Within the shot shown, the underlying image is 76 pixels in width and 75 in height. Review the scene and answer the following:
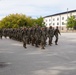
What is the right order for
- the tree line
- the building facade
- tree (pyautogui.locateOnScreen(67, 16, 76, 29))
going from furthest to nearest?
the building facade < tree (pyautogui.locateOnScreen(67, 16, 76, 29)) < the tree line

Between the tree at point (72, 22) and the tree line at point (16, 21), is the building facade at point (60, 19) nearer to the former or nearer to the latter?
the tree at point (72, 22)

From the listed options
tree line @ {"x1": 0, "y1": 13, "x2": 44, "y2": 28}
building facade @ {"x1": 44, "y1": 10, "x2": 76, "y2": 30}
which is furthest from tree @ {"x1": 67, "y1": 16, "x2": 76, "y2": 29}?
tree line @ {"x1": 0, "y1": 13, "x2": 44, "y2": 28}

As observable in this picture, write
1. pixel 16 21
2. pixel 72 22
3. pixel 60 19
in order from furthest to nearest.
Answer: pixel 60 19 < pixel 72 22 < pixel 16 21

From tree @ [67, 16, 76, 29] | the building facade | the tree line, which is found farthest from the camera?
the building facade

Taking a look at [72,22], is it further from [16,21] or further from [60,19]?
[16,21]

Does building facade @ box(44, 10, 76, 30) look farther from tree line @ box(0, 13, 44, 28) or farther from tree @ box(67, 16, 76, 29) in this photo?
tree line @ box(0, 13, 44, 28)

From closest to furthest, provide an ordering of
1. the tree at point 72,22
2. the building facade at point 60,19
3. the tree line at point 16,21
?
the tree line at point 16,21, the tree at point 72,22, the building facade at point 60,19

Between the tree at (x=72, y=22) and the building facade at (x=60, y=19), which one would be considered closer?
the tree at (x=72, y=22)

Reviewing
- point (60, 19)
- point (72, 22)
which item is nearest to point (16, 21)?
point (72, 22)

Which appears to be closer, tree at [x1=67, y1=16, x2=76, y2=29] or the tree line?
the tree line

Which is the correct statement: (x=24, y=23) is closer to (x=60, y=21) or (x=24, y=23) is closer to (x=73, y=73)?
(x=60, y=21)

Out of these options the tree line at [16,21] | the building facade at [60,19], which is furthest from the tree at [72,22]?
the tree line at [16,21]

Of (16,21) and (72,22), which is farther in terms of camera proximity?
(72,22)

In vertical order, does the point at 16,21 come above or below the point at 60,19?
below
